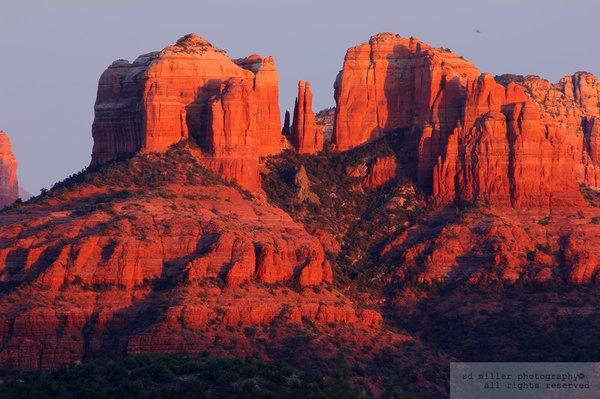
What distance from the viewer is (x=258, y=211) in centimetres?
14962

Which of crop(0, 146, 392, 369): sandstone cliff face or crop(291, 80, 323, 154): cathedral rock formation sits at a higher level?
crop(291, 80, 323, 154): cathedral rock formation

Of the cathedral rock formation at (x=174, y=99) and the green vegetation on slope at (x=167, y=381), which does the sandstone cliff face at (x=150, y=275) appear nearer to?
the cathedral rock formation at (x=174, y=99)

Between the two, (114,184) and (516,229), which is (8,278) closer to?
(114,184)

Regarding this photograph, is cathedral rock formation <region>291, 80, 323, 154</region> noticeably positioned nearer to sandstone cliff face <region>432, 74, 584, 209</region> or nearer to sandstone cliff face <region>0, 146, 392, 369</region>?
sandstone cliff face <region>432, 74, 584, 209</region>

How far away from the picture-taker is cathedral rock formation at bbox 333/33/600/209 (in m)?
157

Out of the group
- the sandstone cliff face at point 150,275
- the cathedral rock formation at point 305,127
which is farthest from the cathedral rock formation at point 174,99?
the sandstone cliff face at point 150,275

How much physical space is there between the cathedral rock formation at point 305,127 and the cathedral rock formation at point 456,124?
179 cm

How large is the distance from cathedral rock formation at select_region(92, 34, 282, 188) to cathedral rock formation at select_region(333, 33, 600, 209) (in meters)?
7.62

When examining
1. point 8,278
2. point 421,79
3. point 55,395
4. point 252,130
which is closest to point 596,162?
point 421,79

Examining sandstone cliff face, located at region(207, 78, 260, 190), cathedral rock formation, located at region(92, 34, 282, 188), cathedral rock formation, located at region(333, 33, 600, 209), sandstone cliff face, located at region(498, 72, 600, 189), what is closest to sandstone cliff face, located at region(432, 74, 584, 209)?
cathedral rock formation, located at region(333, 33, 600, 209)

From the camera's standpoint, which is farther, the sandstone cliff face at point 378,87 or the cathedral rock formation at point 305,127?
the sandstone cliff face at point 378,87

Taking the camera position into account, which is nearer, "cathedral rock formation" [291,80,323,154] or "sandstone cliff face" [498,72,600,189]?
"cathedral rock formation" [291,80,323,154]

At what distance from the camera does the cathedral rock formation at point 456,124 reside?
15725 centimetres

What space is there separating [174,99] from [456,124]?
1831 cm
